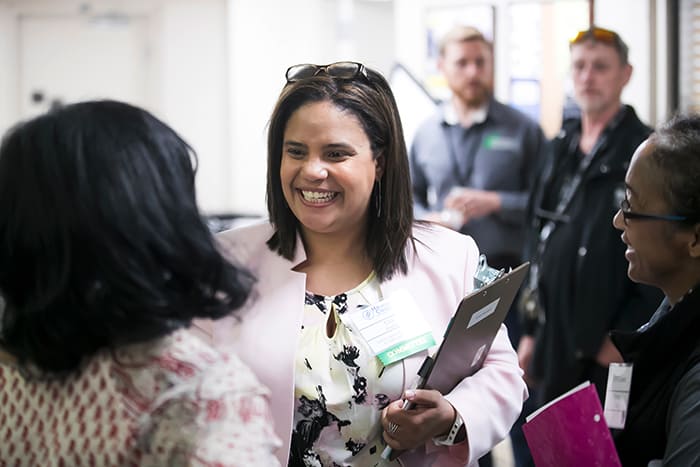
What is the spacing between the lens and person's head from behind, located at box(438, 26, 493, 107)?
451cm

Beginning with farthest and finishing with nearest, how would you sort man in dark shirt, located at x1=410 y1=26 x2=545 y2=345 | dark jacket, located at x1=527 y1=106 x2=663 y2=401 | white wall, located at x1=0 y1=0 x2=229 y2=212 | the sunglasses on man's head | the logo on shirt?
white wall, located at x1=0 y1=0 x2=229 y2=212 → the logo on shirt → man in dark shirt, located at x1=410 y1=26 x2=545 y2=345 → the sunglasses on man's head → dark jacket, located at x1=527 y1=106 x2=663 y2=401

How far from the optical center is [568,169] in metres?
3.80

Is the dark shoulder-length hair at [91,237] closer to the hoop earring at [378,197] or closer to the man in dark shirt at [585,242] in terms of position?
the hoop earring at [378,197]

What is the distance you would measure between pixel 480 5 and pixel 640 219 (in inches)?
172

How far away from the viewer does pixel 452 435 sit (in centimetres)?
189

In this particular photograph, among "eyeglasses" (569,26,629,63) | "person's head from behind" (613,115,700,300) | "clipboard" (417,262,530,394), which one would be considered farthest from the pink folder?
"eyeglasses" (569,26,629,63)

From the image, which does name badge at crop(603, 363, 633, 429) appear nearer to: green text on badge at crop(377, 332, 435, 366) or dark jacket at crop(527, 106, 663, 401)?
green text on badge at crop(377, 332, 435, 366)

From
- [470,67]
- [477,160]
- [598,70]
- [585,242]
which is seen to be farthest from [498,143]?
[585,242]

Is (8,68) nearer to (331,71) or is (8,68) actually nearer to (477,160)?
(477,160)

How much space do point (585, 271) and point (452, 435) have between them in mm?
1774

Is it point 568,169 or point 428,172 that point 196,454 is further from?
point 428,172

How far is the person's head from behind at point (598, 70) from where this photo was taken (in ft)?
12.6

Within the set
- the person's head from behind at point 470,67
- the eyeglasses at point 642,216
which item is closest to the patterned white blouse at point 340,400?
the eyeglasses at point 642,216

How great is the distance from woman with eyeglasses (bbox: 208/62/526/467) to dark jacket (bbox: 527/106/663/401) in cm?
146
